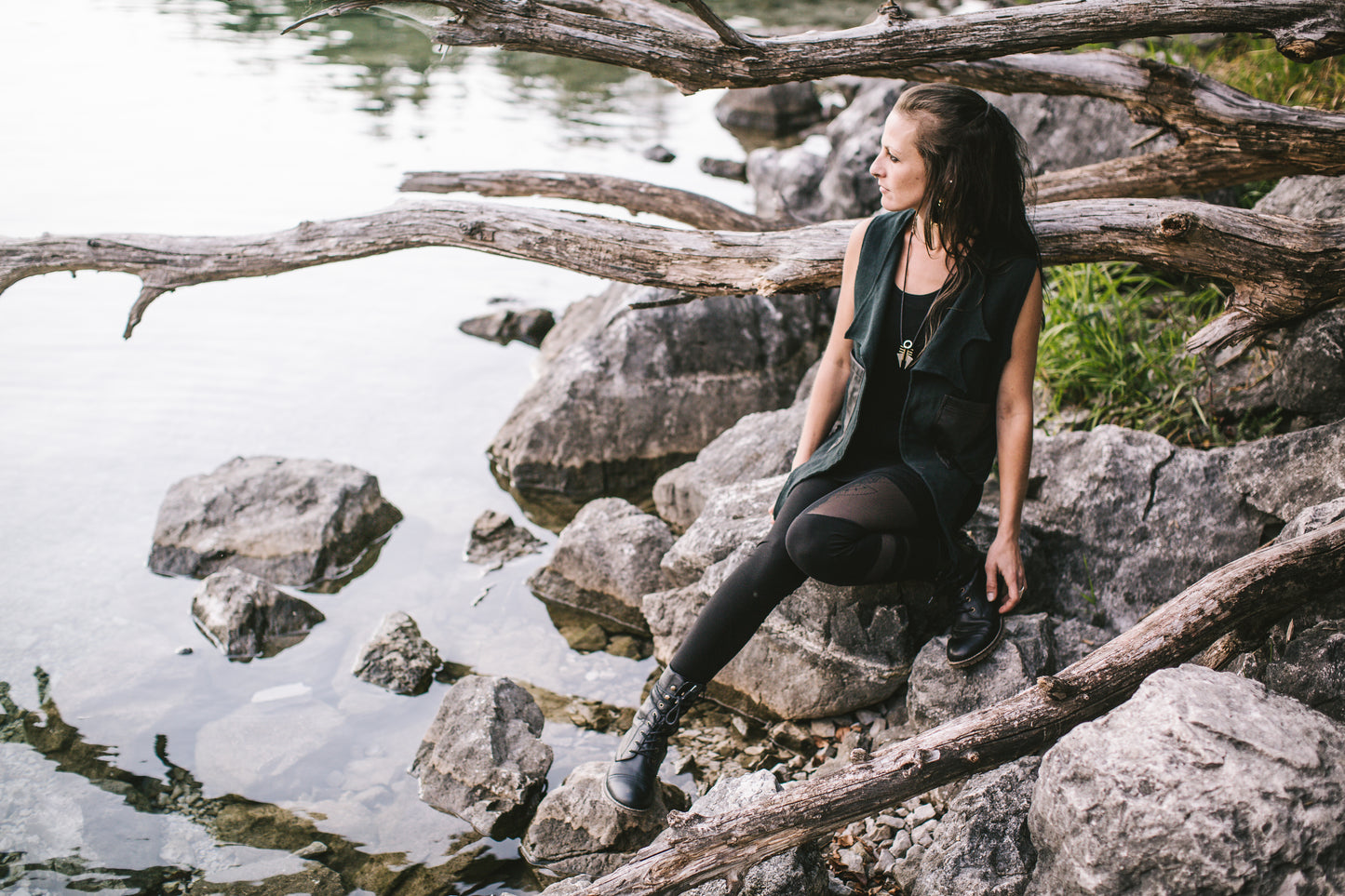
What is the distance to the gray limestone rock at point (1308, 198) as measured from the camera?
3.96 metres

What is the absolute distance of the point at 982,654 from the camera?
2963 millimetres

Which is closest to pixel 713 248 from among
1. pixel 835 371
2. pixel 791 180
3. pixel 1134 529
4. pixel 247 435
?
pixel 835 371

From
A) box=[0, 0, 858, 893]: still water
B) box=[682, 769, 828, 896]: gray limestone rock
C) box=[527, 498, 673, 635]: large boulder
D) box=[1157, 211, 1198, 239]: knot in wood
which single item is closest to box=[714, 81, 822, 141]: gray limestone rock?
box=[0, 0, 858, 893]: still water

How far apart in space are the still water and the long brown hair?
2.07 m

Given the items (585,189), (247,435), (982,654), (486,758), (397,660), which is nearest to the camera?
(982,654)

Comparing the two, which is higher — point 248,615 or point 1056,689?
point 1056,689

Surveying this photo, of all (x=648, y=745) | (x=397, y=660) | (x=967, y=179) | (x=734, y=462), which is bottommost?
(x=397, y=660)

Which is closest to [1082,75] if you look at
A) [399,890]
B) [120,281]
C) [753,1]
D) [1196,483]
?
[1196,483]

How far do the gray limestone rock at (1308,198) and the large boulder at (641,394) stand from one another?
2.48 metres

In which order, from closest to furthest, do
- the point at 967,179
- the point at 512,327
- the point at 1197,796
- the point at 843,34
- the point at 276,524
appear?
the point at 1197,796 → the point at 967,179 → the point at 843,34 → the point at 276,524 → the point at 512,327

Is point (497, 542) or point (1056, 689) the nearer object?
point (1056, 689)

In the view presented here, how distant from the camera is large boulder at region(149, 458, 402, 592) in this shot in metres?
4.47

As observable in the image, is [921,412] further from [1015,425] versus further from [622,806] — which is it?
[622,806]

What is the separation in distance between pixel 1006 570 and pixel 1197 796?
1.02 meters
